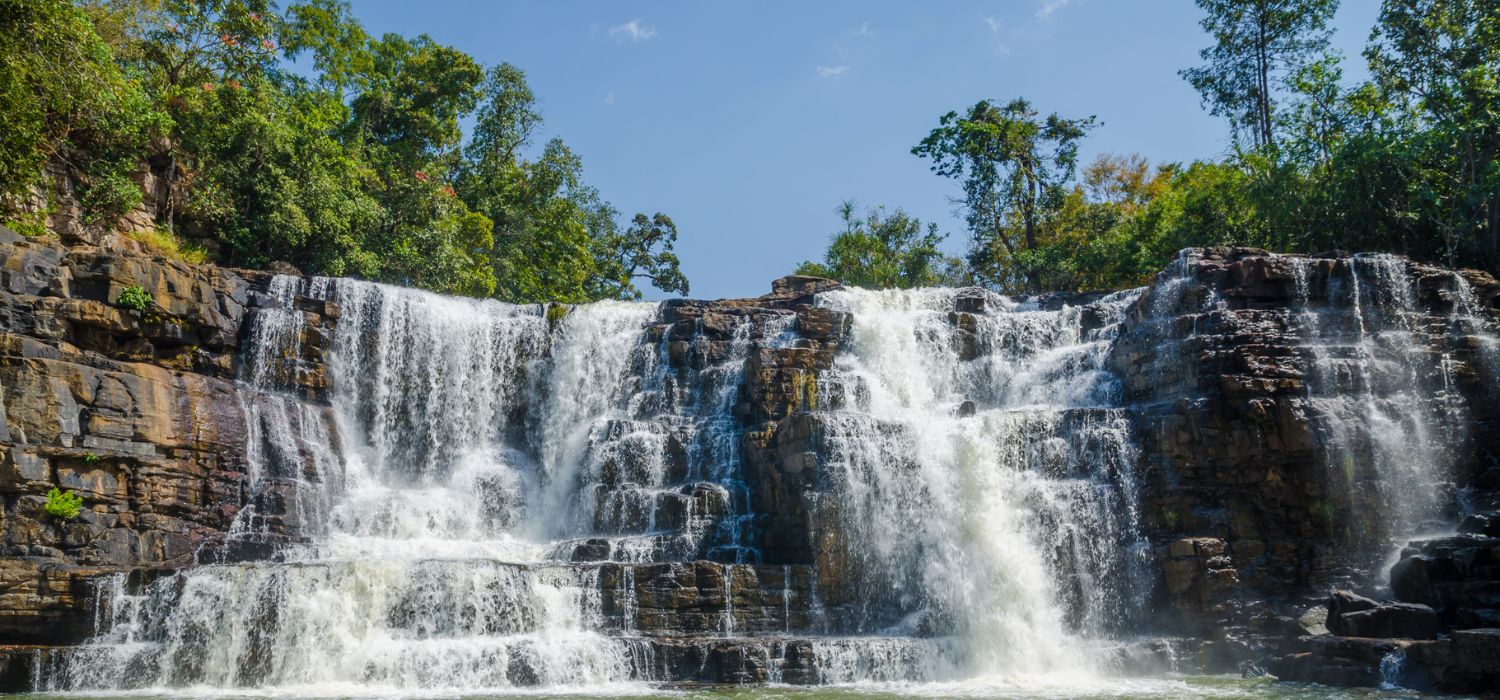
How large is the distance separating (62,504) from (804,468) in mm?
12906

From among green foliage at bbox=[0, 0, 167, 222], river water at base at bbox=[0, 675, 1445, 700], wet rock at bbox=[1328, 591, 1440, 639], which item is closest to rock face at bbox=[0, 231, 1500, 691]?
wet rock at bbox=[1328, 591, 1440, 639]

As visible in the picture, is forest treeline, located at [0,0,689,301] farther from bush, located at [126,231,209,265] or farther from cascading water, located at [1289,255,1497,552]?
cascading water, located at [1289,255,1497,552]

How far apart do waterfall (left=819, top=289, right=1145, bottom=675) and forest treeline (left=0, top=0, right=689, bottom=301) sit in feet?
51.5

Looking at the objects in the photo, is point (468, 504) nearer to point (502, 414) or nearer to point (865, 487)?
point (502, 414)

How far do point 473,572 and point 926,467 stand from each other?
8.99 metres

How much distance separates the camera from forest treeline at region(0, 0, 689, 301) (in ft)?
68.2

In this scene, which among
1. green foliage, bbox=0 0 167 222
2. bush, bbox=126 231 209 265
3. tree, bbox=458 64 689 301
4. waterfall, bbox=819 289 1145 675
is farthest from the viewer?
tree, bbox=458 64 689 301

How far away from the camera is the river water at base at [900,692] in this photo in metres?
13.7

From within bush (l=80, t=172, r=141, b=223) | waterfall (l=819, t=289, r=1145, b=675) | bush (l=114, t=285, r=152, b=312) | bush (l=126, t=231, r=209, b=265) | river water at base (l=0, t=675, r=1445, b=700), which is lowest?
river water at base (l=0, t=675, r=1445, b=700)

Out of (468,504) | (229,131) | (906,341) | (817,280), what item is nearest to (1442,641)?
(906,341)

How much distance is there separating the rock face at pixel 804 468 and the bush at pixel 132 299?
0.17 m

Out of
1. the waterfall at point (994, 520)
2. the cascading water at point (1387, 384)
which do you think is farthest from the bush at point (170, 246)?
the cascading water at point (1387, 384)

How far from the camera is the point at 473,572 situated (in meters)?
16.2

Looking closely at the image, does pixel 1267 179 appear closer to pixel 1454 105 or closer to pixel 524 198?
pixel 1454 105
